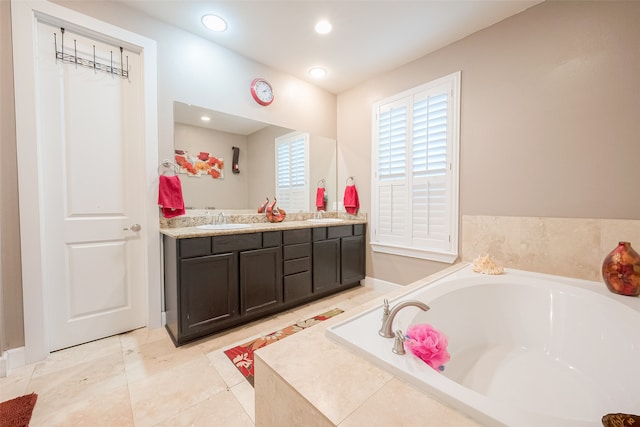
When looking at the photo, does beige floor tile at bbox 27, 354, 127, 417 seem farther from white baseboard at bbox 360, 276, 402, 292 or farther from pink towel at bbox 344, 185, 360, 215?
pink towel at bbox 344, 185, 360, 215

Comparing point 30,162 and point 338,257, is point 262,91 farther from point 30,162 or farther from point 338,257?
point 338,257

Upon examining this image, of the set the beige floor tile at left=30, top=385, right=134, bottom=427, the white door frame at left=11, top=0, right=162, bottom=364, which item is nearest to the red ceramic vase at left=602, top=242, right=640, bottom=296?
the beige floor tile at left=30, top=385, right=134, bottom=427

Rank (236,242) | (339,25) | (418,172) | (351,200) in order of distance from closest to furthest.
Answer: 1. (236,242)
2. (339,25)
3. (418,172)
4. (351,200)

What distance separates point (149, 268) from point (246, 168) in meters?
1.28

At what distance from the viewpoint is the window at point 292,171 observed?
114 inches

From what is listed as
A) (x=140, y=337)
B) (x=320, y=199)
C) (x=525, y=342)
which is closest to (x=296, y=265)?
(x=320, y=199)

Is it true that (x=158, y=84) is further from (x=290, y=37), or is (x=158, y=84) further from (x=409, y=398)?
(x=409, y=398)

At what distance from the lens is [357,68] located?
274cm

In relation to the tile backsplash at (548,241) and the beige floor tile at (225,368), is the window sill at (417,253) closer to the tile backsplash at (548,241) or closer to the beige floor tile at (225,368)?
the tile backsplash at (548,241)

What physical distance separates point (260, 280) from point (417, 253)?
1.63m

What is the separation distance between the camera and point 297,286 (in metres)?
2.41

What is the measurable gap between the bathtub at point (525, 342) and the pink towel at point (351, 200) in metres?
1.53

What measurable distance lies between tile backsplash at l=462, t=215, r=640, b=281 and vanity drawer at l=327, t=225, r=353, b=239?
46.8 inches

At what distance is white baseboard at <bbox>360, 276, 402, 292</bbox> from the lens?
2821mm
